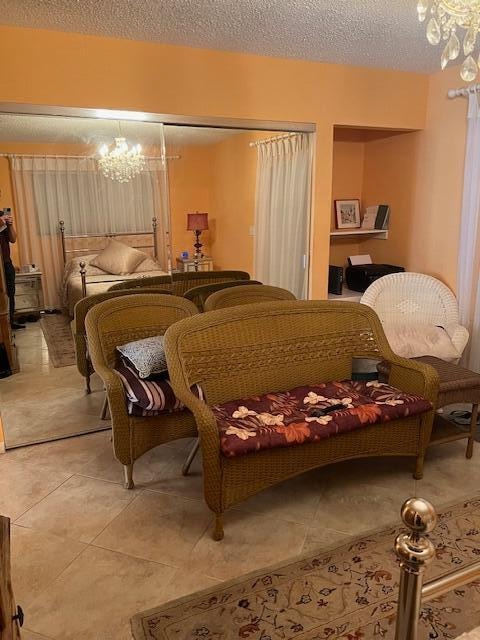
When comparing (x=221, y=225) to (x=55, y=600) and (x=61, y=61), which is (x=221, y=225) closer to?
(x=61, y=61)

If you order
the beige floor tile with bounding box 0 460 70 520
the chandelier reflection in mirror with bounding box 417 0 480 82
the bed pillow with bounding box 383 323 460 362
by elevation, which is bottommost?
the beige floor tile with bounding box 0 460 70 520

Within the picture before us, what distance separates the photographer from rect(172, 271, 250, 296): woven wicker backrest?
3.56 meters

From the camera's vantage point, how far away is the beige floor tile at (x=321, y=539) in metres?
2.20

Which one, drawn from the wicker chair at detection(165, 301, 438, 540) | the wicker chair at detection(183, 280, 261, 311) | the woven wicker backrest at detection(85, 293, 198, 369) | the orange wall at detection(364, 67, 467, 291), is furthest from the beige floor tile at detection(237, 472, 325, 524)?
the orange wall at detection(364, 67, 467, 291)

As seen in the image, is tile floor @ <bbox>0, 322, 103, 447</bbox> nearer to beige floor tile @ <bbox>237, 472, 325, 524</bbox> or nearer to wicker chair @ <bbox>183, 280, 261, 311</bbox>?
wicker chair @ <bbox>183, 280, 261, 311</bbox>

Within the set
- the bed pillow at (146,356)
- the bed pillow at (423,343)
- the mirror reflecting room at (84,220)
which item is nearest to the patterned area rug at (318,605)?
the bed pillow at (146,356)

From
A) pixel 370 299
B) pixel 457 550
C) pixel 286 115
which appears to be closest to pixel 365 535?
pixel 457 550

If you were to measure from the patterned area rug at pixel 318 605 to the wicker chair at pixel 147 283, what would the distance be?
6.59 ft

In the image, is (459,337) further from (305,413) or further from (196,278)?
(196,278)

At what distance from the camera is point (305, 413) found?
251 cm

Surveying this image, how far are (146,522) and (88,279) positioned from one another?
1.60 meters

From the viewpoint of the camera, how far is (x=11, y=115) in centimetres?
278

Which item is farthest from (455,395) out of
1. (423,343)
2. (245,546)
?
(245,546)

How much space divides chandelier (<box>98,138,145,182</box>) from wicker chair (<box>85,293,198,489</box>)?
0.79 m
